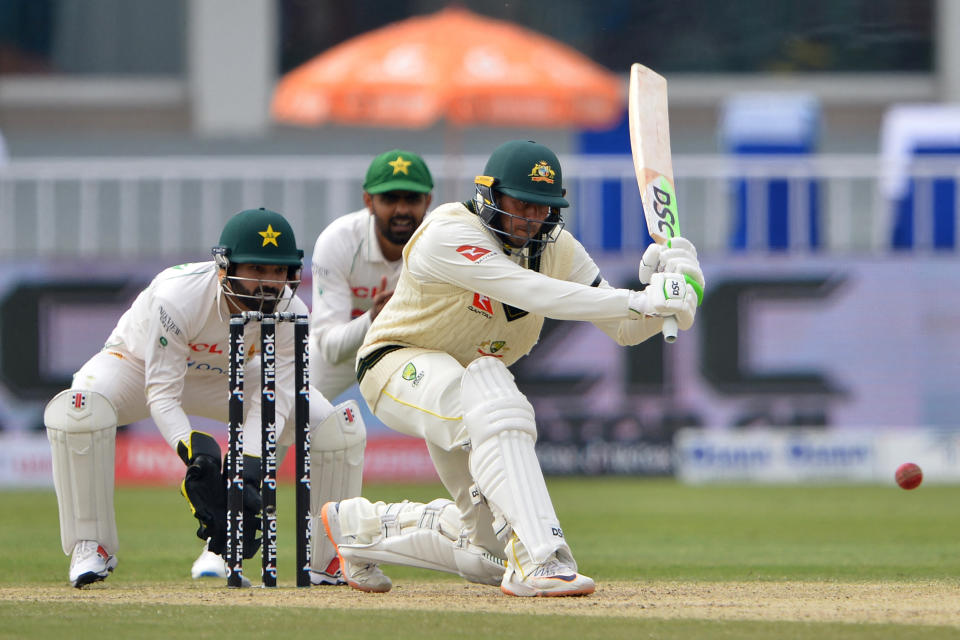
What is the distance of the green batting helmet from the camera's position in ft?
17.5

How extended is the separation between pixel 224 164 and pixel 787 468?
15.7ft

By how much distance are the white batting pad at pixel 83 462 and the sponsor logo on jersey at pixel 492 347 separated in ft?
4.52

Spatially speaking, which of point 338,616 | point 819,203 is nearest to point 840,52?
point 819,203

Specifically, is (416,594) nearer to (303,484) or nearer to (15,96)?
(303,484)

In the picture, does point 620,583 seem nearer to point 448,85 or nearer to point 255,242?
point 255,242

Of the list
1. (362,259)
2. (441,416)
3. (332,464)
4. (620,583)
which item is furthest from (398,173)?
(620,583)

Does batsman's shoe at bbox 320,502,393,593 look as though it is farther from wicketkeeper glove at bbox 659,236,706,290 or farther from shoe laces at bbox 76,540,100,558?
wicketkeeper glove at bbox 659,236,706,290

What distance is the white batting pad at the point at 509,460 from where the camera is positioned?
4895 millimetres

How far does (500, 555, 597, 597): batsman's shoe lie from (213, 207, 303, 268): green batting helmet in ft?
4.41

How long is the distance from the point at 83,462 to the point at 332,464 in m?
0.90

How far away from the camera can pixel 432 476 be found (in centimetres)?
1152

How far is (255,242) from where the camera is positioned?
17.5 feet

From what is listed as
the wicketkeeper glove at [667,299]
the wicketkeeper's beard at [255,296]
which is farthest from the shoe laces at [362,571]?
the wicketkeeper glove at [667,299]

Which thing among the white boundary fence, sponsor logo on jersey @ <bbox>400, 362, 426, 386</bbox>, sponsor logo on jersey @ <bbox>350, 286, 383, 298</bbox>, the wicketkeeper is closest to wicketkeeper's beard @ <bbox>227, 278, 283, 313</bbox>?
sponsor logo on jersey @ <bbox>400, 362, 426, 386</bbox>
